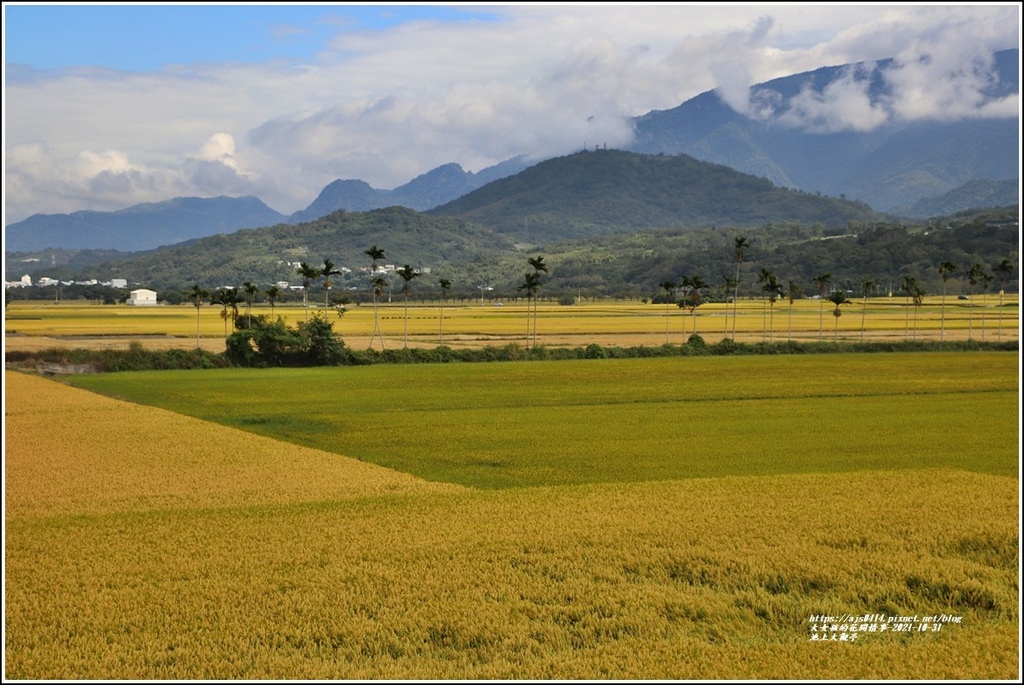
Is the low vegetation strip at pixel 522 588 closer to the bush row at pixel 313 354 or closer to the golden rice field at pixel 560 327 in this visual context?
the bush row at pixel 313 354

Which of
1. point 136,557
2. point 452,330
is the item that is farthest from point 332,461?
point 452,330

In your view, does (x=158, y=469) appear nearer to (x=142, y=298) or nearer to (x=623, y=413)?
(x=623, y=413)

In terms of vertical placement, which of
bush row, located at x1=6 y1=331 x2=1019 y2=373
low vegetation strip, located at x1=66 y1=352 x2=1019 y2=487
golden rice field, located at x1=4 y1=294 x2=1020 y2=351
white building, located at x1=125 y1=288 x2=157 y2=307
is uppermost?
white building, located at x1=125 y1=288 x2=157 y2=307

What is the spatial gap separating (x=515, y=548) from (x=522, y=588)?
2.25 meters

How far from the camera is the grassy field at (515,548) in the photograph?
11234 mm

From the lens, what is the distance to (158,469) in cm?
2566

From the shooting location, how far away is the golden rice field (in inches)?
3263

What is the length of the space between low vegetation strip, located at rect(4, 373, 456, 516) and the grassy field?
13 cm

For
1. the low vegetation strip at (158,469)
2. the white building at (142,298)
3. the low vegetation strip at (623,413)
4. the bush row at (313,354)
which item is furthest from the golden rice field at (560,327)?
the low vegetation strip at (158,469)

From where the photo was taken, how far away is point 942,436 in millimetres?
30969

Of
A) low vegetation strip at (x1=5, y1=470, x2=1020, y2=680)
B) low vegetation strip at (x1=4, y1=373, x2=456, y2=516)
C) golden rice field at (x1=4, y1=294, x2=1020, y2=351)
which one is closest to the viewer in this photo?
low vegetation strip at (x1=5, y1=470, x2=1020, y2=680)

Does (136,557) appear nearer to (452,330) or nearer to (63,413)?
(63,413)

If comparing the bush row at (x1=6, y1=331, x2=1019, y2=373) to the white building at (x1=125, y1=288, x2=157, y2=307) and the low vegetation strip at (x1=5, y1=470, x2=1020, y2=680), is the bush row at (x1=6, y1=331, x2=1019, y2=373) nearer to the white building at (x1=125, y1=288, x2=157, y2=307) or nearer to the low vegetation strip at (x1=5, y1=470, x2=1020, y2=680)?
the low vegetation strip at (x1=5, y1=470, x2=1020, y2=680)

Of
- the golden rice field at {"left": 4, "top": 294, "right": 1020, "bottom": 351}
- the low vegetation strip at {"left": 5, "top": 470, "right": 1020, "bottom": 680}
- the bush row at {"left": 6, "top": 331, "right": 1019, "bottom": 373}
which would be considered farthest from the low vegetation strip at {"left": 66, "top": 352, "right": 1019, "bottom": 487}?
the golden rice field at {"left": 4, "top": 294, "right": 1020, "bottom": 351}
